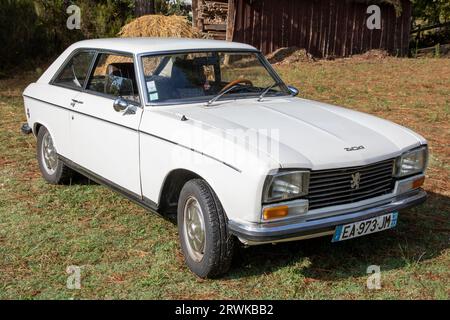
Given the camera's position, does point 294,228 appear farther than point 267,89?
No

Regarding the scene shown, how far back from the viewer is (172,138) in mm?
3906

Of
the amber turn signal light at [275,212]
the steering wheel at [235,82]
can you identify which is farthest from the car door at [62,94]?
the amber turn signal light at [275,212]

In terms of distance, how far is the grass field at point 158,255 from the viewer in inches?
146

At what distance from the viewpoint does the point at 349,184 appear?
3691mm

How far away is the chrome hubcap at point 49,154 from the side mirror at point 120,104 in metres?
1.72

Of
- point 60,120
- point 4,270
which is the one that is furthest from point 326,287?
point 60,120

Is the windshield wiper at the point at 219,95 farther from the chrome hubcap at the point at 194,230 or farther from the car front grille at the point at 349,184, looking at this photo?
the car front grille at the point at 349,184

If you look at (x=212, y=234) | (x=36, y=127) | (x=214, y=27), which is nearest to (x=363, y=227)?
(x=212, y=234)

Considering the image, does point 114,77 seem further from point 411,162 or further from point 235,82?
point 411,162

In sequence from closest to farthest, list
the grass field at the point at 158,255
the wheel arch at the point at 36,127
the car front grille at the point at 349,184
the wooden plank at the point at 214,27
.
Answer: the car front grille at the point at 349,184 < the grass field at the point at 158,255 < the wheel arch at the point at 36,127 < the wooden plank at the point at 214,27

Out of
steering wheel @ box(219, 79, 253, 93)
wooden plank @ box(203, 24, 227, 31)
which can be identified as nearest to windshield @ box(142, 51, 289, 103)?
steering wheel @ box(219, 79, 253, 93)

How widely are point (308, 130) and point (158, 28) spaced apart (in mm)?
9165

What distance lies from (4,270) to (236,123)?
2029 mm
